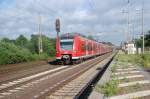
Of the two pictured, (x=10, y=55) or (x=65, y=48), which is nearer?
(x=65, y=48)

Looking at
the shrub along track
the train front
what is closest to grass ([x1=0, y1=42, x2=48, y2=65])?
the train front

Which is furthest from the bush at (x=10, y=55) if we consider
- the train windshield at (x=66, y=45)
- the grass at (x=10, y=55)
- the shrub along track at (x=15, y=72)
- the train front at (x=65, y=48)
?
the shrub along track at (x=15, y=72)

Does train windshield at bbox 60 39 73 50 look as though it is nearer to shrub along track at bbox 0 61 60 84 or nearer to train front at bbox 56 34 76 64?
train front at bbox 56 34 76 64

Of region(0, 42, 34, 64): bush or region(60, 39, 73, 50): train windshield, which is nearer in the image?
region(60, 39, 73, 50): train windshield

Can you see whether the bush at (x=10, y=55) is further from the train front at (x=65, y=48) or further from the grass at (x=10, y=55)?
the train front at (x=65, y=48)

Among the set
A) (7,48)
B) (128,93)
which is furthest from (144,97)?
(7,48)

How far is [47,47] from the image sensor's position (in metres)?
71.3

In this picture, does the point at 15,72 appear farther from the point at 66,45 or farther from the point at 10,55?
the point at 10,55

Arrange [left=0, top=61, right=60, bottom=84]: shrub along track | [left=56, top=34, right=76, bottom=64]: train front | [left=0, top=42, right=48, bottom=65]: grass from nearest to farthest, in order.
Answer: [left=0, top=61, right=60, bottom=84]: shrub along track
[left=56, top=34, right=76, bottom=64]: train front
[left=0, top=42, right=48, bottom=65]: grass

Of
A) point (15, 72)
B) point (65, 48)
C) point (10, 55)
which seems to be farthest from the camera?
point (10, 55)

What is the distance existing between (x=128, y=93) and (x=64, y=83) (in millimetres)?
6420

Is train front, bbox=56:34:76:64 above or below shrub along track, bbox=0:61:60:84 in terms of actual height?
above

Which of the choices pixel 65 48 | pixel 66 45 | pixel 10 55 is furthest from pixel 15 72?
pixel 10 55

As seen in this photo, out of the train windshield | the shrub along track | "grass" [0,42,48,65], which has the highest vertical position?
the train windshield
